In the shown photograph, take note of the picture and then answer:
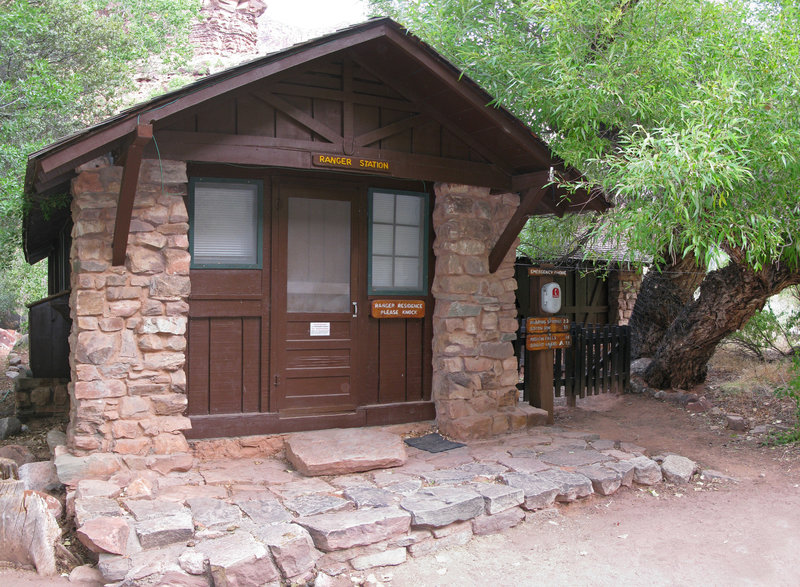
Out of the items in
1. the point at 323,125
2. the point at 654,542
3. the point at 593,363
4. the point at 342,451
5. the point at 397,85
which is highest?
the point at 397,85

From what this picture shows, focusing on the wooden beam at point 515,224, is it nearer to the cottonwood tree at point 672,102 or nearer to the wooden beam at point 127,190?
the cottonwood tree at point 672,102

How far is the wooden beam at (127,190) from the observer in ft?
14.7

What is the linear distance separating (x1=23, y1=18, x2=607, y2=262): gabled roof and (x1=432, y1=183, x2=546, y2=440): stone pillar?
468 millimetres

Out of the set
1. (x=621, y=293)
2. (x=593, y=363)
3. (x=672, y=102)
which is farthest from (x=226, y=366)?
(x=621, y=293)

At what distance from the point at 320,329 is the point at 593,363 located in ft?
16.2

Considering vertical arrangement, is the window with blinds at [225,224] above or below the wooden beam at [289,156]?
below

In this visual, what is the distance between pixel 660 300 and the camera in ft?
35.0

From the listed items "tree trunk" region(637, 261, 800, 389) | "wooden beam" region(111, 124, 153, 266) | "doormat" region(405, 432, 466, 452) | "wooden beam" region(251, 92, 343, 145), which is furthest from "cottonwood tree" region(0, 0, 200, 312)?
"tree trunk" region(637, 261, 800, 389)

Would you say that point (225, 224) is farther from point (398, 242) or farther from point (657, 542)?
point (657, 542)

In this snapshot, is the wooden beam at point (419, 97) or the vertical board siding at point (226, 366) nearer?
the vertical board siding at point (226, 366)

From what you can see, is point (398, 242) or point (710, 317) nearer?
point (398, 242)

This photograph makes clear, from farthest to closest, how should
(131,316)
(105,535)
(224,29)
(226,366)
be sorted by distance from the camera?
(224,29)
(226,366)
(131,316)
(105,535)

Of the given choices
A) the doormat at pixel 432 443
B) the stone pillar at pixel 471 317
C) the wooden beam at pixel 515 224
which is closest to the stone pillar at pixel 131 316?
the doormat at pixel 432 443

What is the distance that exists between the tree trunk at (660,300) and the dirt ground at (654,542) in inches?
166
